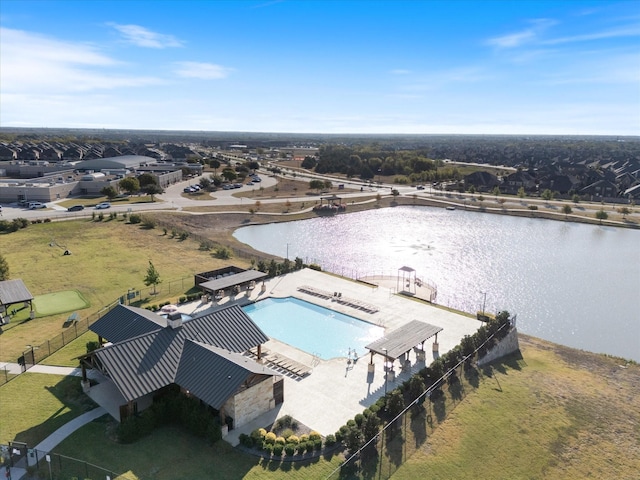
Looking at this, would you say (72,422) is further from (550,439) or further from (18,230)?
(18,230)

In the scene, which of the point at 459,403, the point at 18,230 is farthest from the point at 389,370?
the point at 18,230

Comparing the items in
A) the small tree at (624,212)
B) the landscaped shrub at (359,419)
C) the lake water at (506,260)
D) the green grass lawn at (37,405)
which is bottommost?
the lake water at (506,260)

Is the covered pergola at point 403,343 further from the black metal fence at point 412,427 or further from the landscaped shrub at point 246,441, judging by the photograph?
the landscaped shrub at point 246,441

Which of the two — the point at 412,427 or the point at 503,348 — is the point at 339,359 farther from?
the point at 503,348

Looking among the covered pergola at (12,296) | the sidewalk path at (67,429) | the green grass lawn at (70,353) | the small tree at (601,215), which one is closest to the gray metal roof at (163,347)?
the sidewalk path at (67,429)

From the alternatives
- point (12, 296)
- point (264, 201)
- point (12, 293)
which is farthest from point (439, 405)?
point (264, 201)

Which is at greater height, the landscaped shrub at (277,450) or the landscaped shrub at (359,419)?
the landscaped shrub at (359,419)
